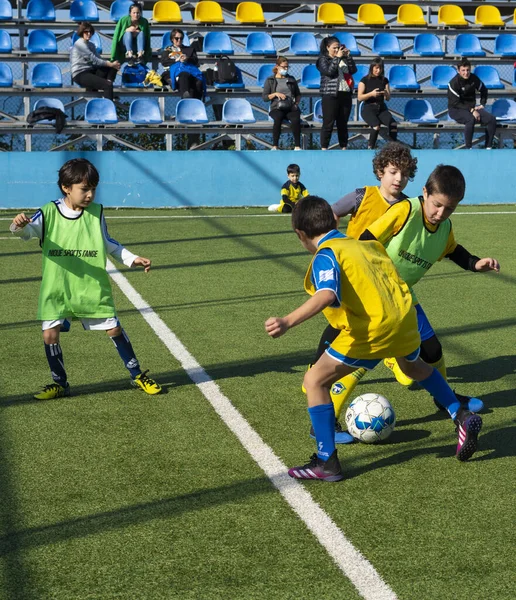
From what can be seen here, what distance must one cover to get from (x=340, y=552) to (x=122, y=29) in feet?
49.1

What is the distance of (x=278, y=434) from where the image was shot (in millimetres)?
4633

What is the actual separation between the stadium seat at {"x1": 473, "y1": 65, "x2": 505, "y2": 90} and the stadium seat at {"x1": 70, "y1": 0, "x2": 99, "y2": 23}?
26.5 ft

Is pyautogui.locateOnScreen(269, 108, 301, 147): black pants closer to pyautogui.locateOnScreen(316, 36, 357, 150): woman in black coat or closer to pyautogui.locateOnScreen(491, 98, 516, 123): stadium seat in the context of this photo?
pyautogui.locateOnScreen(316, 36, 357, 150): woman in black coat

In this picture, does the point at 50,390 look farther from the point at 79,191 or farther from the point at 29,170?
the point at 29,170

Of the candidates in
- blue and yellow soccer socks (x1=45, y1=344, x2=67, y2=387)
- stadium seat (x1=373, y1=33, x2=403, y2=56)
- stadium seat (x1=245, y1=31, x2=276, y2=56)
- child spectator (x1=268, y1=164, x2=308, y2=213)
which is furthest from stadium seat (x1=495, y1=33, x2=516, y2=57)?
blue and yellow soccer socks (x1=45, y1=344, x2=67, y2=387)

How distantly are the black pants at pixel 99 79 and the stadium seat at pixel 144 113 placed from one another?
1.68 feet

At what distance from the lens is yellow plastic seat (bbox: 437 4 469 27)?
20391 millimetres

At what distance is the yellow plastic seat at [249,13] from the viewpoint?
19453 mm

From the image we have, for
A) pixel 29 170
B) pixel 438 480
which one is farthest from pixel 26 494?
pixel 29 170

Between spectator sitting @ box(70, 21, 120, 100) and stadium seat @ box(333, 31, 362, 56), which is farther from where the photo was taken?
stadium seat @ box(333, 31, 362, 56)

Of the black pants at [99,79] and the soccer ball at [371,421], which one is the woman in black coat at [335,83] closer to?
the black pants at [99,79]

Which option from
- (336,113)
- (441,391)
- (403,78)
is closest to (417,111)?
(403,78)

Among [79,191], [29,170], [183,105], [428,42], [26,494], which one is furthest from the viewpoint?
[428,42]

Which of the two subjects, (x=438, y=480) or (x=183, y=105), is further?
(x=183, y=105)
